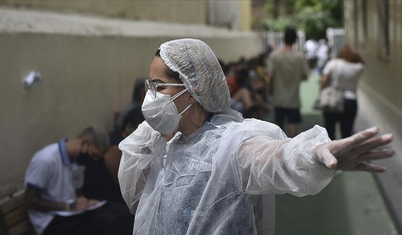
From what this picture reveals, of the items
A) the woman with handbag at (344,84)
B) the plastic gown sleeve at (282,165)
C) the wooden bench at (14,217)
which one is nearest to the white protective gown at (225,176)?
the plastic gown sleeve at (282,165)

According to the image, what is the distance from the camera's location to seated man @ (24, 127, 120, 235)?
13.2 ft

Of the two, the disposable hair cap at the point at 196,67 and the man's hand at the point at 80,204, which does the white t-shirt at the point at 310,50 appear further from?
the disposable hair cap at the point at 196,67

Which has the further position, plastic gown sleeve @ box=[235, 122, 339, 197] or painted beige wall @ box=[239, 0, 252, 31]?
painted beige wall @ box=[239, 0, 252, 31]

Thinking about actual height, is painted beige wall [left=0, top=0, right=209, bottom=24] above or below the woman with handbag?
above

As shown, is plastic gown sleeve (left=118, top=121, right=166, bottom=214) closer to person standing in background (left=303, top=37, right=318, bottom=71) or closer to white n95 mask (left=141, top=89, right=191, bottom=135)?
white n95 mask (left=141, top=89, right=191, bottom=135)

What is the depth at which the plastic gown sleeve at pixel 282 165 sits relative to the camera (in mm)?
1807

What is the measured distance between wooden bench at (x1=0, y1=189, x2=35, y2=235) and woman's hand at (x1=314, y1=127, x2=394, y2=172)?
113 inches

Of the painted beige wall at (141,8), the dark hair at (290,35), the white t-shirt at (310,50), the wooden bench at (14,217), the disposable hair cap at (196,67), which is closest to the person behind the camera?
the disposable hair cap at (196,67)

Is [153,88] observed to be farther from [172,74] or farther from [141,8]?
[141,8]

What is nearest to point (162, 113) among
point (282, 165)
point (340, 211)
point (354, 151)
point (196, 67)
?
point (196, 67)

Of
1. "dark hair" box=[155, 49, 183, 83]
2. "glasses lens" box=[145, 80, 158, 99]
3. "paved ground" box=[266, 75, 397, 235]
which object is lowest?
"paved ground" box=[266, 75, 397, 235]

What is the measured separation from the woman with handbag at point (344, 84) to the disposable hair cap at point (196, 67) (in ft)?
15.1

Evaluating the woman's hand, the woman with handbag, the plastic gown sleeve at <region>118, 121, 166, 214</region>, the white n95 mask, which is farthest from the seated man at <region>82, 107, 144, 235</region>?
the woman with handbag

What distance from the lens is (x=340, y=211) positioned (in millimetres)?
5344
